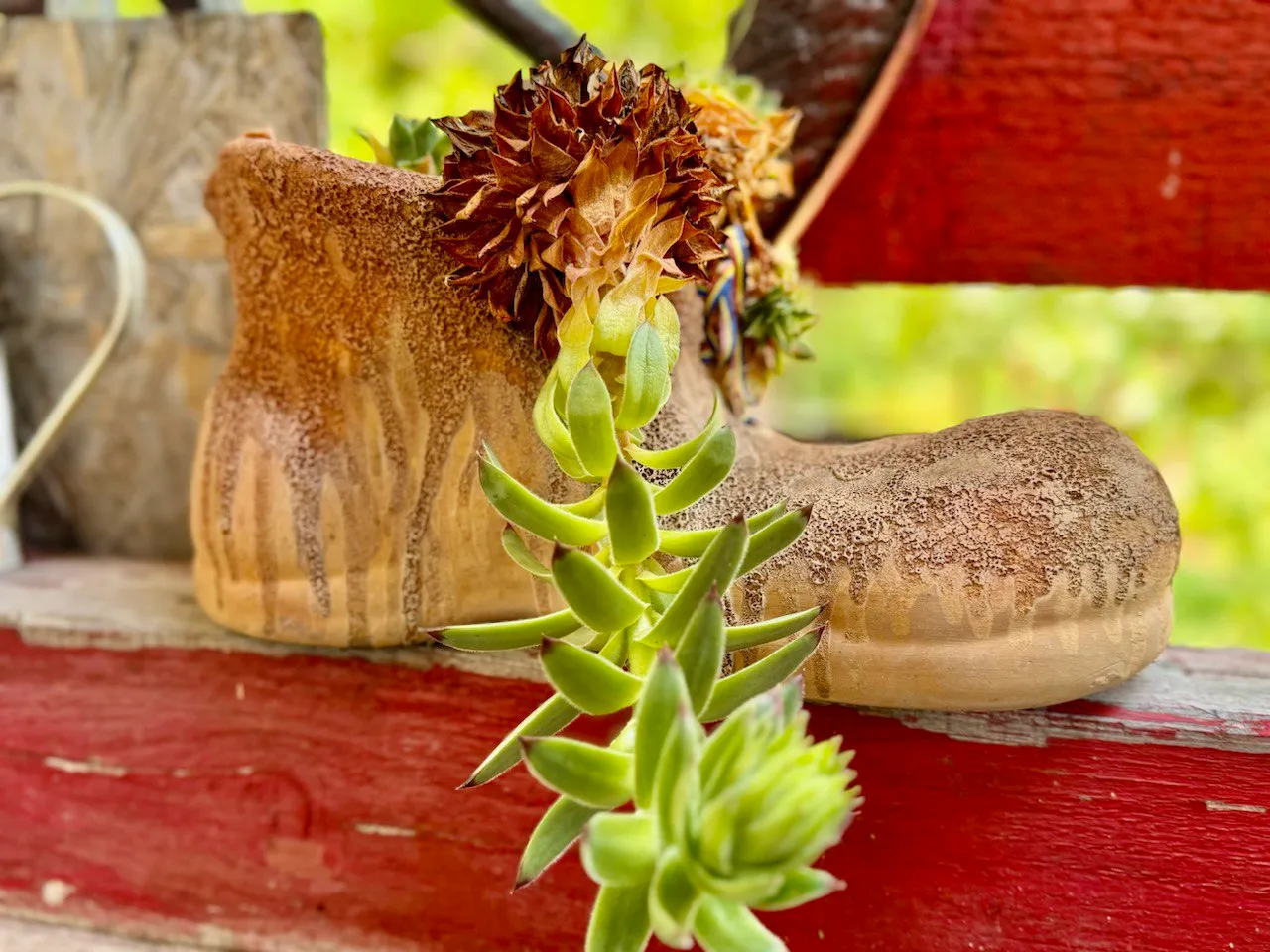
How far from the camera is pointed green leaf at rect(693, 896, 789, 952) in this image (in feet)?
0.74

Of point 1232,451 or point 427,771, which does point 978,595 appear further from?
point 1232,451

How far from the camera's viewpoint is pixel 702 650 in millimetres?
260

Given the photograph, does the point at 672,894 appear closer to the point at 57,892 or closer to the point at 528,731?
the point at 528,731

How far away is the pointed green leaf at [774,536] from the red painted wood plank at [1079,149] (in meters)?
0.49

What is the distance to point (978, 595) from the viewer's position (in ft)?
1.17

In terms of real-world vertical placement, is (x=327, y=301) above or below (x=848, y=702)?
above

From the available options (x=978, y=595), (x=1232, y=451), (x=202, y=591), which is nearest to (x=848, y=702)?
(x=978, y=595)

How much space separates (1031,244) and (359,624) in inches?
22.0

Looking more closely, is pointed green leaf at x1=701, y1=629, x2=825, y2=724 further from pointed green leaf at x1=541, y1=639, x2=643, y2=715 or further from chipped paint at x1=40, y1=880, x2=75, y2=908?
chipped paint at x1=40, y1=880, x2=75, y2=908

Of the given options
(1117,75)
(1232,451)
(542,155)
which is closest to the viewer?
(542,155)

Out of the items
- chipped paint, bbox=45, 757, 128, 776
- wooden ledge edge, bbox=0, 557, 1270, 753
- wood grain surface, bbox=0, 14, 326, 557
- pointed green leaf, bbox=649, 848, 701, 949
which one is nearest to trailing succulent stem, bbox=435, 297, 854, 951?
pointed green leaf, bbox=649, 848, 701, 949

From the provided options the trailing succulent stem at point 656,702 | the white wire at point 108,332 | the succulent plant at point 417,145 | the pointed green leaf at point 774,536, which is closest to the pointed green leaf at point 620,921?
the trailing succulent stem at point 656,702

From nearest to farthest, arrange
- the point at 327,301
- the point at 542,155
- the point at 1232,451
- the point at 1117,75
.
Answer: the point at 542,155
the point at 327,301
the point at 1117,75
the point at 1232,451

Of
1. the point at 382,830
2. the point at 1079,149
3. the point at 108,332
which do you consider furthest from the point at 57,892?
the point at 1079,149
